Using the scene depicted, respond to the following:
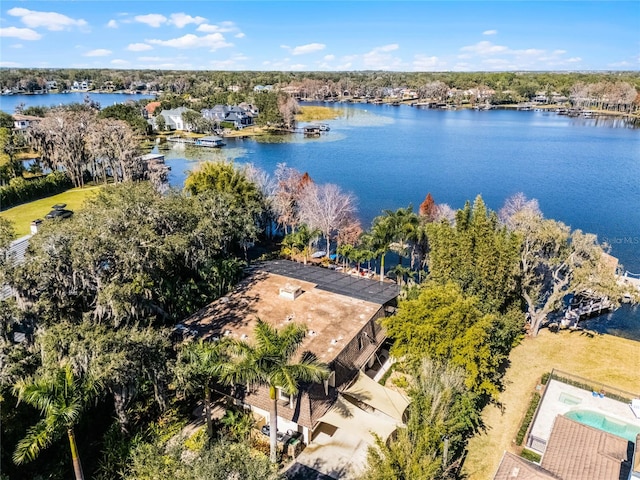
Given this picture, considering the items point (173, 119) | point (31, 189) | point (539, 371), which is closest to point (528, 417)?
point (539, 371)

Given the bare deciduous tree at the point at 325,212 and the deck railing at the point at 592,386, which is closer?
the deck railing at the point at 592,386

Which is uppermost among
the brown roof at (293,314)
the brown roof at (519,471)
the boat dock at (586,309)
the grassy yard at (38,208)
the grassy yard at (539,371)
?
the brown roof at (293,314)

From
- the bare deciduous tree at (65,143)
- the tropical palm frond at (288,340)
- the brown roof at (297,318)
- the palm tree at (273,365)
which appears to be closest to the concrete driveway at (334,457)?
the brown roof at (297,318)

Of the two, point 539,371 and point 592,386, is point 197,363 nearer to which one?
point 539,371

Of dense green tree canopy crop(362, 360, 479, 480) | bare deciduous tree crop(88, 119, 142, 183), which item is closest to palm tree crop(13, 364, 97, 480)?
dense green tree canopy crop(362, 360, 479, 480)

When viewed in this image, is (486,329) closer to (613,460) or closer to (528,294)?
(613,460)

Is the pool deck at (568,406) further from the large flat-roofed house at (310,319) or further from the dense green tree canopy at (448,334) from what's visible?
the large flat-roofed house at (310,319)

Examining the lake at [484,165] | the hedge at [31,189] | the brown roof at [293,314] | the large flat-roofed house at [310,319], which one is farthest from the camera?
the lake at [484,165]

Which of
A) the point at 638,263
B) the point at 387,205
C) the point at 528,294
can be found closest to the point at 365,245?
the point at 528,294
